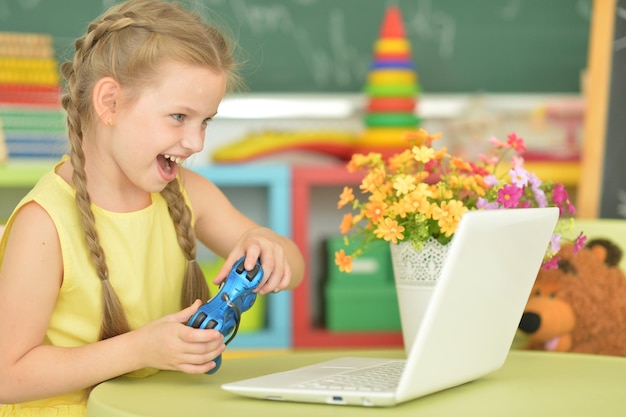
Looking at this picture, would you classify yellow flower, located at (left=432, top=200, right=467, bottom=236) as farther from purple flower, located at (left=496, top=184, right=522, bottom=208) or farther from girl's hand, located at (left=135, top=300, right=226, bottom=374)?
girl's hand, located at (left=135, top=300, right=226, bottom=374)

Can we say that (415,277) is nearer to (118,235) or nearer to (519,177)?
(519,177)

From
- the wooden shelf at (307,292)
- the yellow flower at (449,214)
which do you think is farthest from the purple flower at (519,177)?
the wooden shelf at (307,292)

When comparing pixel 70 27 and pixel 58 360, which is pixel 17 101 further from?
pixel 58 360

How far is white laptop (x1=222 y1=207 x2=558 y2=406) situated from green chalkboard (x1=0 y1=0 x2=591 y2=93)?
2.12 m

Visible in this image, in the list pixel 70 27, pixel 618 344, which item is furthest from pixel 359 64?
pixel 618 344

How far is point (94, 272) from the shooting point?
1.25 m

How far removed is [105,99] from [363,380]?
52cm

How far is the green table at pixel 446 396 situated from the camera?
0.95 m

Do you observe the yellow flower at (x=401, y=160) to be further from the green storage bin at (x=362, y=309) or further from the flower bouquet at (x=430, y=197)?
the green storage bin at (x=362, y=309)

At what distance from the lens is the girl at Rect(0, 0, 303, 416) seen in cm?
113

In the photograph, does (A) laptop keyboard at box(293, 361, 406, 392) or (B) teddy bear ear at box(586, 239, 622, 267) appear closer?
(A) laptop keyboard at box(293, 361, 406, 392)

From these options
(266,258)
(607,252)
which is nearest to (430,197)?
(266,258)

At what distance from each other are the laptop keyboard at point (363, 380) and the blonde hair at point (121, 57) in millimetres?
340

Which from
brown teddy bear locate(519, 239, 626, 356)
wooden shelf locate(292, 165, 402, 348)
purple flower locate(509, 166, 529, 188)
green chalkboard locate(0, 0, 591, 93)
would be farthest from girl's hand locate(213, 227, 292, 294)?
green chalkboard locate(0, 0, 591, 93)
